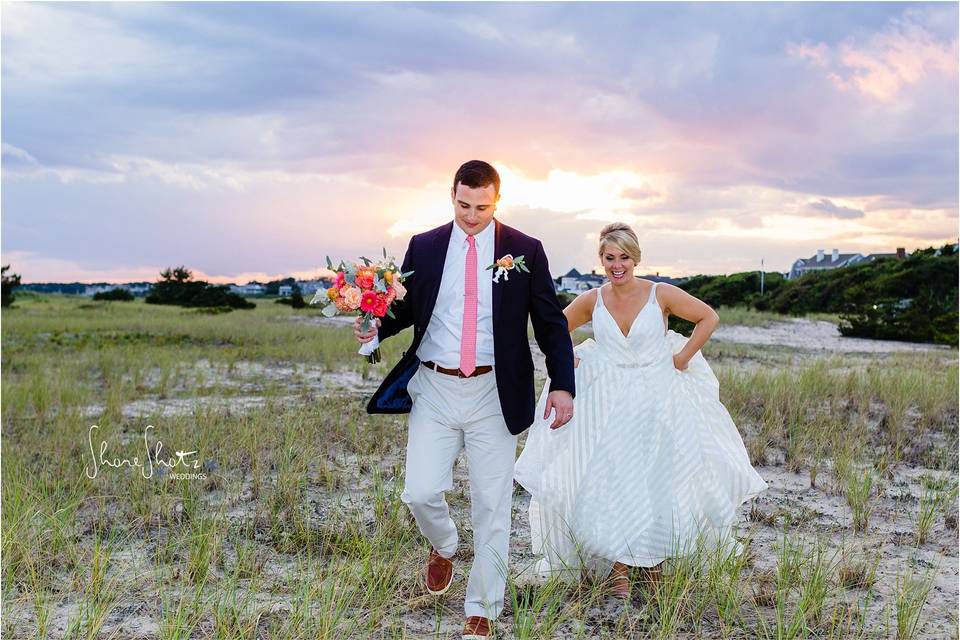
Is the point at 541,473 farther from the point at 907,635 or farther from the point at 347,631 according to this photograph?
the point at 907,635

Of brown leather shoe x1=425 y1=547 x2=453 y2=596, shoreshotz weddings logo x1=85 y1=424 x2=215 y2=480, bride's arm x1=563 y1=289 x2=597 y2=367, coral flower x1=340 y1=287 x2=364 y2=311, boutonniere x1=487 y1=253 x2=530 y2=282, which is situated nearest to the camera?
coral flower x1=340 y1=287 x2=364 y2=311

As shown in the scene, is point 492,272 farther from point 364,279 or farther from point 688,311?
point 688,311

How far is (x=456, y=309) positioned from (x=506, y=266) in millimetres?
344

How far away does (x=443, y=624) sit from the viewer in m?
4.17

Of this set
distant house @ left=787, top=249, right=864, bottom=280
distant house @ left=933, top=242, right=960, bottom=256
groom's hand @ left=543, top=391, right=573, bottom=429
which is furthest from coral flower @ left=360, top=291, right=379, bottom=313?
distant house @ left=787, top=249, right=864, bottom=280

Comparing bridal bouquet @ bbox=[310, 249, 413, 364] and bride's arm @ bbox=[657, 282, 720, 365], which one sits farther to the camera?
bride's arm @ bbox=[657, 282, 720, 365]

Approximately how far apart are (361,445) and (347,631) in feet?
13.5

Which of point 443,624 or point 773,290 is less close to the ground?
point 773,290

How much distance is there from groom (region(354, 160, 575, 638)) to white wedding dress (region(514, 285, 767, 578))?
0.68 metres

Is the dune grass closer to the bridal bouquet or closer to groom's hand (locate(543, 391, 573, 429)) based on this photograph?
groom's hand (locate(543, 391, 573, 429))

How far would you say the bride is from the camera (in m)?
4.54

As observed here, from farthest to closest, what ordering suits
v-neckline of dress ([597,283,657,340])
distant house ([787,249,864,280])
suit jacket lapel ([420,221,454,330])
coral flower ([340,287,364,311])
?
distant house ([787,249,864,280])
v-neckline of dress ([597,283,657,340])
suit jacket lapel ([420,221,454,330])
coral flower ([340,287,364,311])

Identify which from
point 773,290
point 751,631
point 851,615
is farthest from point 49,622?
point 773,290

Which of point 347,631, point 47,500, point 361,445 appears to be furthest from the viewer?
point 361,445
